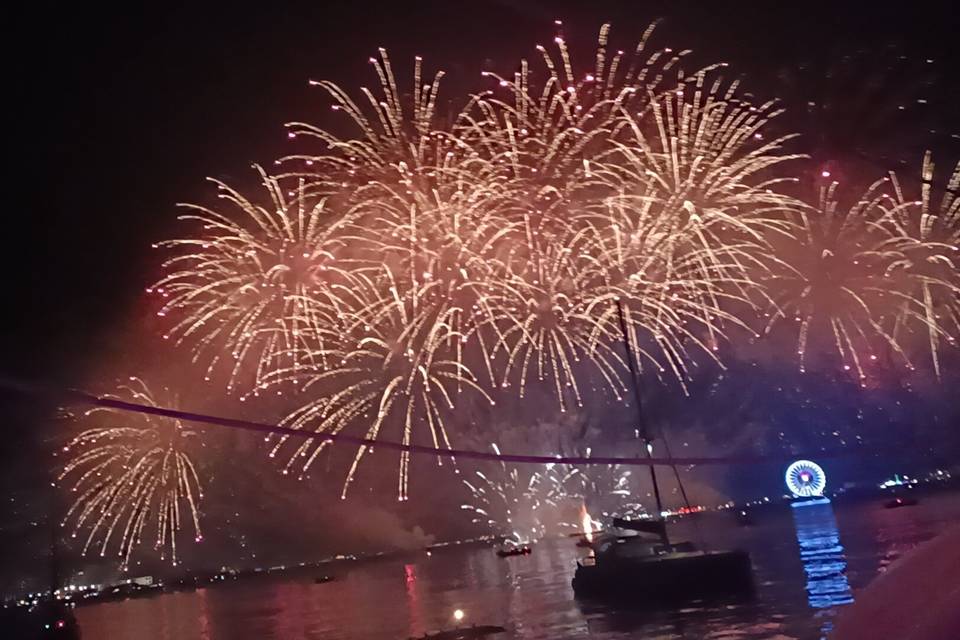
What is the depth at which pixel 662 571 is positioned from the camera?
4059 centimetres

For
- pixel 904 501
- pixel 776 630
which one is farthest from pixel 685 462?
pixel 904 501

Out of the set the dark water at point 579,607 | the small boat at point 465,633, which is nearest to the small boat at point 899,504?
the dark water at point 579,607

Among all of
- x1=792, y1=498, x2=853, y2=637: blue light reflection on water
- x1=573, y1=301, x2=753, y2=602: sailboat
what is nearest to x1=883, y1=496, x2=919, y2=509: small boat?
x1=792, y1=498, x2=853, y2=637: blue light reflection on water

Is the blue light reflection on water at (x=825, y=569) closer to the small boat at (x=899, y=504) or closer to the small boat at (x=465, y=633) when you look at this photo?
the small boat at (x=465, y=633)

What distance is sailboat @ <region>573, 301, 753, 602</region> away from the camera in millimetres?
39688

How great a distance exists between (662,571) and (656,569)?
321 millimetres

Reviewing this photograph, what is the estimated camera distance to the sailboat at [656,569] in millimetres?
39688

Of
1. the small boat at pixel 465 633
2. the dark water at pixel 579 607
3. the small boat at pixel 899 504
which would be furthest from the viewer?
the small boat at pixel 899 504

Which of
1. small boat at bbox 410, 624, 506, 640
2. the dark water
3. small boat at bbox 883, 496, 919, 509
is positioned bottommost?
small boat at bbox 883, 496, 919, 509

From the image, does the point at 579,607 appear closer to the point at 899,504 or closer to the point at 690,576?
the point at 690,576

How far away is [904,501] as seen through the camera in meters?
132

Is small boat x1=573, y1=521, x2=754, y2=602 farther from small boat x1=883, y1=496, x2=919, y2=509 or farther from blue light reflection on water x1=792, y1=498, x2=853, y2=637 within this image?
small boat x1=883, y1=496, x2=919, y2=509

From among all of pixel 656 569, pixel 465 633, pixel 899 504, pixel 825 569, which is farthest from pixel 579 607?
pixel 899 504

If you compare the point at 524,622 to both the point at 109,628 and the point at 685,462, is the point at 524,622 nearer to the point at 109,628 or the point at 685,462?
the point at 685,462
